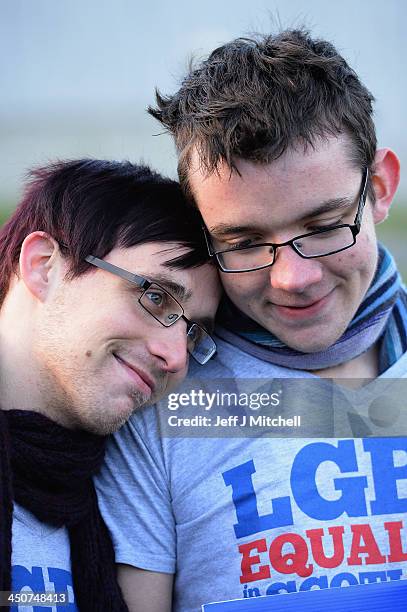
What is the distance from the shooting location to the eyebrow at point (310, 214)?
1.72 metres

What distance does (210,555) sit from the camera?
5.97ft

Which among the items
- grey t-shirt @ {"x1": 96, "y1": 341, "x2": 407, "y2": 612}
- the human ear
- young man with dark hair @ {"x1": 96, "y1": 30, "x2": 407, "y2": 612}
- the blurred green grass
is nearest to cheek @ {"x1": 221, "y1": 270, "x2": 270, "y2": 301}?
young man with dark hair @ {"x1": 96, "y1": 30, "x2": 407, "y2": 612}

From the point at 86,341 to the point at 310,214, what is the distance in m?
0.51

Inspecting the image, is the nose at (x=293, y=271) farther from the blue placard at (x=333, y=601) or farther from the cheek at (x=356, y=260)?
the blue placard at (x=333, y=601)

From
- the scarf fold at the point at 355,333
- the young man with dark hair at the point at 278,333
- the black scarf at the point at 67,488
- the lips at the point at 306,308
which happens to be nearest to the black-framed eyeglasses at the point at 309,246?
the young man with dark hair at the point at 278,333

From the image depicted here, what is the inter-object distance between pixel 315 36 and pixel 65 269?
29.9 inches

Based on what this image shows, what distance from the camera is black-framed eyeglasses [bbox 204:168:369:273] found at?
1.74 meters

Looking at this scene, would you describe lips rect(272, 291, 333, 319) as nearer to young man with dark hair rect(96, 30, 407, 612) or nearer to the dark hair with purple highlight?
young man with dark hair rect(96, 30, 407, 612)

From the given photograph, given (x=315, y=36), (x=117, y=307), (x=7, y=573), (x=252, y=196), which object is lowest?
(x=7, y=573)

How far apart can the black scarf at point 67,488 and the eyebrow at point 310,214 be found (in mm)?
503

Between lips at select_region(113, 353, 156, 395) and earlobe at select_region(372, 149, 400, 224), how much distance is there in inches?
23.4

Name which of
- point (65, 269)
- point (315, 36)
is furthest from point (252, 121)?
point (65, 269)

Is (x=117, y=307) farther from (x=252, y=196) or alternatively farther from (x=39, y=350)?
(x=252, y=196)

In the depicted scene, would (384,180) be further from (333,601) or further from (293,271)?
(333,601)
